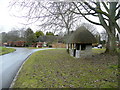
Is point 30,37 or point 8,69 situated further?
point 30,37

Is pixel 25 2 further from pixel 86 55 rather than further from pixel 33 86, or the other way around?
pixel 86 55

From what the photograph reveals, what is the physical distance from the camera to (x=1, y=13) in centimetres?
640

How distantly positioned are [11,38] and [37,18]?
107 feet

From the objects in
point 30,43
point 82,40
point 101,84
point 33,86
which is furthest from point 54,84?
point 30,43

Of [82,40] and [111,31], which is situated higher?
[111,31]

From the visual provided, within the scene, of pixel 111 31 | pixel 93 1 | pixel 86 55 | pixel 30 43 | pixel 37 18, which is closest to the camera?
pixel 37 18

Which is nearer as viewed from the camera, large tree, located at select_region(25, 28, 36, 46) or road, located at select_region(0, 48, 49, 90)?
road, located at select_region(0, 48, 49, 90)

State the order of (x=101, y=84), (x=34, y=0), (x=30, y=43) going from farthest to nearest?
(x=30, y=43), (x=34, y=0), (x=101, y=84)

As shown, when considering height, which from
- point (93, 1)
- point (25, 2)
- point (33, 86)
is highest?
point (93, 1)

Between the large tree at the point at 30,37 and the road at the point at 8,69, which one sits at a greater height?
the large tree at the point at 30,37

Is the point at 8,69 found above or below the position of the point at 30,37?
below

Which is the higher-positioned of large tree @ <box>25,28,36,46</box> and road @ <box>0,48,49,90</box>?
large tree @ <box>25,28,36,46</box>

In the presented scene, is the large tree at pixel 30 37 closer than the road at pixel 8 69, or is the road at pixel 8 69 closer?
the road at pixel 8 69

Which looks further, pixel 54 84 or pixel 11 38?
pixel 11 38
